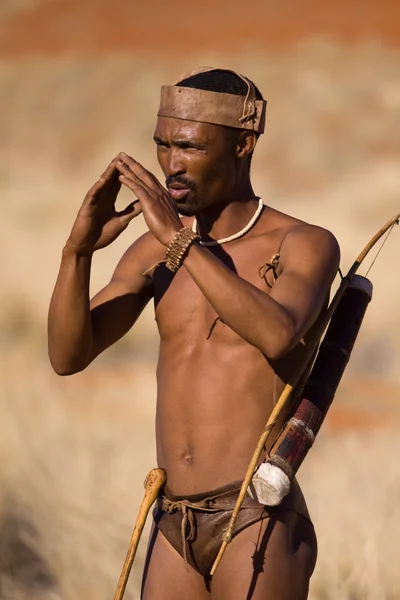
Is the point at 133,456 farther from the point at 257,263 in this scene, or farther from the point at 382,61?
the point at 257,263

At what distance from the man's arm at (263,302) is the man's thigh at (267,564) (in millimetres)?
542

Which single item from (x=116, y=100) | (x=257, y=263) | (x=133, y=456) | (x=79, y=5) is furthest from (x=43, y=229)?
(x=257, y=263)

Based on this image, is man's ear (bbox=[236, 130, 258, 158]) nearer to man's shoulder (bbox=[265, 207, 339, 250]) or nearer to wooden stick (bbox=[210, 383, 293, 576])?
man's shoulder (bbox=[265, 207, 339, 250])

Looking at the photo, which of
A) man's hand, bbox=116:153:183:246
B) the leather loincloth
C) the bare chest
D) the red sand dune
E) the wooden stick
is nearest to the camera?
man's hand, bbox=116:153:183:246

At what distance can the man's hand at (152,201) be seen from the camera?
3922 millimetres

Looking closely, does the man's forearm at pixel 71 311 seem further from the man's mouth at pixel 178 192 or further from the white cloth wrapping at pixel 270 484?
the white cloth wrapping at pixel 270 484

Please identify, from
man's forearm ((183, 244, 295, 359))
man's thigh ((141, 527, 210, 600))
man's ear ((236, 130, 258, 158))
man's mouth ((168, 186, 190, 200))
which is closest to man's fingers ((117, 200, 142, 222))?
man's mouth ((168, 186, 190, 200))

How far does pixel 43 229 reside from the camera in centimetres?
1084

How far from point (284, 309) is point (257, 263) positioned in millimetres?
402

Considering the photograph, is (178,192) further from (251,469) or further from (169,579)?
(169,579)

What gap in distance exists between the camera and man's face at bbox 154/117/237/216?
4199 millimetres

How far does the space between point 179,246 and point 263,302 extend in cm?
27

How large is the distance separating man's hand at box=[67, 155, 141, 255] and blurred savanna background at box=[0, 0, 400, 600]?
3.13m

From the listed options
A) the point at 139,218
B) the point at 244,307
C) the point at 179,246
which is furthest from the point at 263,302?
the point at 139,218
